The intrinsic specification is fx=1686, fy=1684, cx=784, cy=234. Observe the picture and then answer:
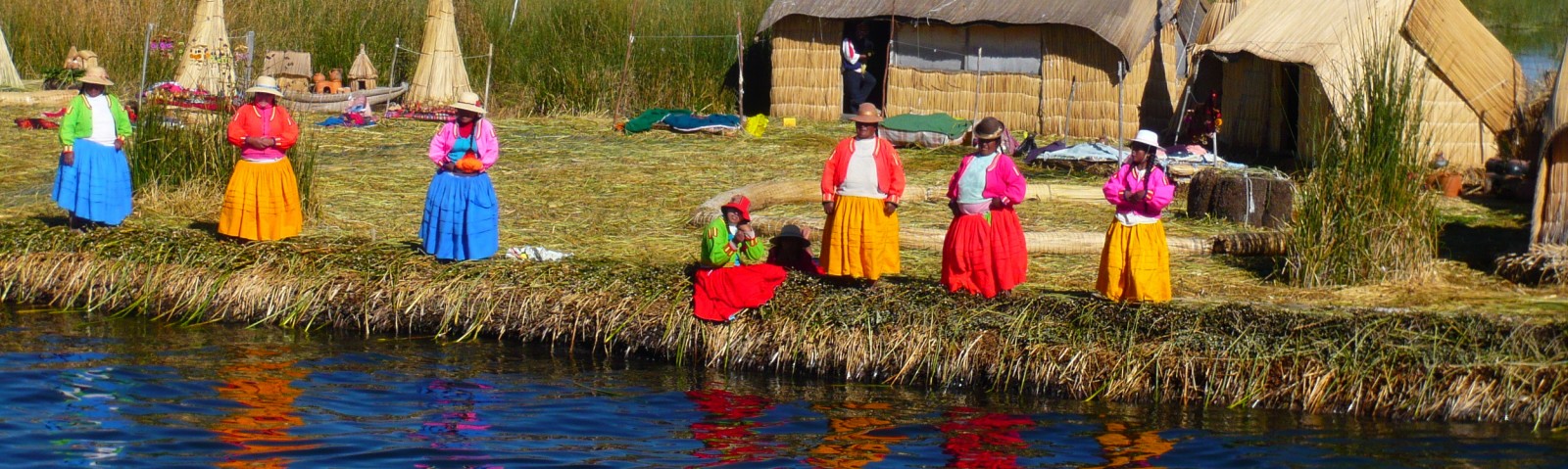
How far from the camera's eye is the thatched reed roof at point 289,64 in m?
19.4

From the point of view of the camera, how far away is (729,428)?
26.0 feet

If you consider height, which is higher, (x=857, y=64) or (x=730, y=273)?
(x=857, y=64)

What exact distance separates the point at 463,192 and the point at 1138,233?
12.8 ft

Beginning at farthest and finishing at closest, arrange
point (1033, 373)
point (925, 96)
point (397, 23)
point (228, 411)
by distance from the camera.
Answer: point (397, 23) < point (925, 96) < point (1033, 373) < point (228, 411)

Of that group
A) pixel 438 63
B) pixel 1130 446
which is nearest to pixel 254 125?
pixel 1130 446

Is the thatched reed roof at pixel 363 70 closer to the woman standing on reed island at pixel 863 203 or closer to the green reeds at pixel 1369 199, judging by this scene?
the woman standing on reed island at pixel 863 203

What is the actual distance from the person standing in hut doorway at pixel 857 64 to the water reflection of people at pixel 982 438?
35.1 feet

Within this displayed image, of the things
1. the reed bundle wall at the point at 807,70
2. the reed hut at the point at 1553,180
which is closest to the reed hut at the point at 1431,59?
the reed hut at the point at 1553,180

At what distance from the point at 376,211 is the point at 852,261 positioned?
4.56 metres

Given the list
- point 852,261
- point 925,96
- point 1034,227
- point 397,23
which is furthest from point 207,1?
point 852,261

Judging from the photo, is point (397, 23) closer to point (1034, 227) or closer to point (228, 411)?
point (1034, 227)

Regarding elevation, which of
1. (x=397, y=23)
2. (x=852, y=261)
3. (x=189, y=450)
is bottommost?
(x=189, y=450)

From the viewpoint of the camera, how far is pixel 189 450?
7.28 metres

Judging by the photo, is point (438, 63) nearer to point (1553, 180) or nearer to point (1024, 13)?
point (1024, 13)
